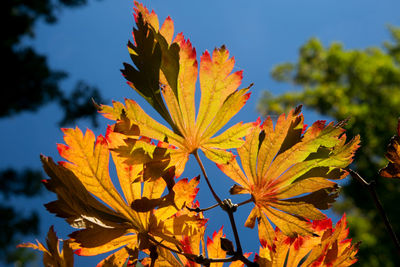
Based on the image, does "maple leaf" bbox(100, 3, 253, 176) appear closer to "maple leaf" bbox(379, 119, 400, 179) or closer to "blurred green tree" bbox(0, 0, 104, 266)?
"maple leaf" bbox(379, 119, 400, 179)

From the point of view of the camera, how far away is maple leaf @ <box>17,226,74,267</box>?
0.27m

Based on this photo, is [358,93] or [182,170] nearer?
[182,170]

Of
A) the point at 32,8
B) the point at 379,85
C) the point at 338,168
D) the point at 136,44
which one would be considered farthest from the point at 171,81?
the point at 379,85

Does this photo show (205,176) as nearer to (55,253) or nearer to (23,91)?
(55,253)

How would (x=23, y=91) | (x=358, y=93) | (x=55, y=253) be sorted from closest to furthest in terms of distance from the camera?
1. (x=55, y=253)
2. (x=23, y=91)
3. (x=358, y=93)

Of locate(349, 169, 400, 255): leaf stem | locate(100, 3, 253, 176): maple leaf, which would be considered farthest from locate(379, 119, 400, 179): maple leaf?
locate(100, 3, 253, 176): maple leaf

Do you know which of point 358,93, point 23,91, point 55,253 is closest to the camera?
point 55,253

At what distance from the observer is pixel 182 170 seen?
12.3 inches

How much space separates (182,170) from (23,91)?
7.89 m

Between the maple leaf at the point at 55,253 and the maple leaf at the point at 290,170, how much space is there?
146 millimetres

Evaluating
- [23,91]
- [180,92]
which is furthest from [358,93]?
[180,92]

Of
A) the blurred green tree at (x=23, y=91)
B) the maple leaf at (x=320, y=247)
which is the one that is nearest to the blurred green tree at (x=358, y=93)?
the blurred green tree at (x=23, y=91)

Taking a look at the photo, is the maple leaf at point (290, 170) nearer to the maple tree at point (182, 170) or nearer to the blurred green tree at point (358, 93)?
the maple tree at point (182, 170)

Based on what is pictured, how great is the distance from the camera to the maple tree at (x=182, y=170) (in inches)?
10.8
